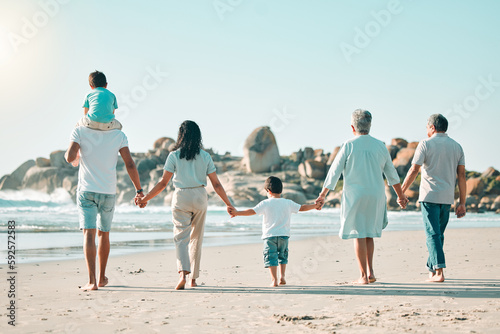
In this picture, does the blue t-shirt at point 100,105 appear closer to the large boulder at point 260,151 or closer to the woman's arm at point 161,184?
the woman's arm at point 161,184

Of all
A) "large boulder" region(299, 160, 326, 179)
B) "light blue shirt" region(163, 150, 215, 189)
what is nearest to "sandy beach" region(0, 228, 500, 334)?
"light blue shirt" region(163, 150, 215, 189)

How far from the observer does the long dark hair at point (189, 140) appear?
592 cm

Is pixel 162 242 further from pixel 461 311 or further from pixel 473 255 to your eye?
pixel 461 311

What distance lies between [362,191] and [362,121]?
799 millimetres

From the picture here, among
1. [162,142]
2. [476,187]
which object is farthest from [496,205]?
[162,142]

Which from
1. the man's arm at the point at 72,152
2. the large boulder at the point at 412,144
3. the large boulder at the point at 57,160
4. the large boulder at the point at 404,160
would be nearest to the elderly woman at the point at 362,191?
the man's arm at the point at 72,152

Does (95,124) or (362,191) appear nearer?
(95,124)

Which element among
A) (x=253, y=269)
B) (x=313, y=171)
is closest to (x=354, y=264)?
(x=253, y=269)

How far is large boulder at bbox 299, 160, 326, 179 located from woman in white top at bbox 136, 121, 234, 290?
2298 inches

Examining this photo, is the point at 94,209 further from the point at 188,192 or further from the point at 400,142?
the point at 400,142

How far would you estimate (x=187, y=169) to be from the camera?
5938 millimetres

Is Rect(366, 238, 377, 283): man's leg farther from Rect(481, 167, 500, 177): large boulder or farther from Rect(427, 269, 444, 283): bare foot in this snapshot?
Rect(481, 167, 500, 177): large boulder

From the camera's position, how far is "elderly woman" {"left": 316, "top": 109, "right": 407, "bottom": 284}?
236 inches

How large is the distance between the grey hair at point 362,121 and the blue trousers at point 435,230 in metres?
1.11
